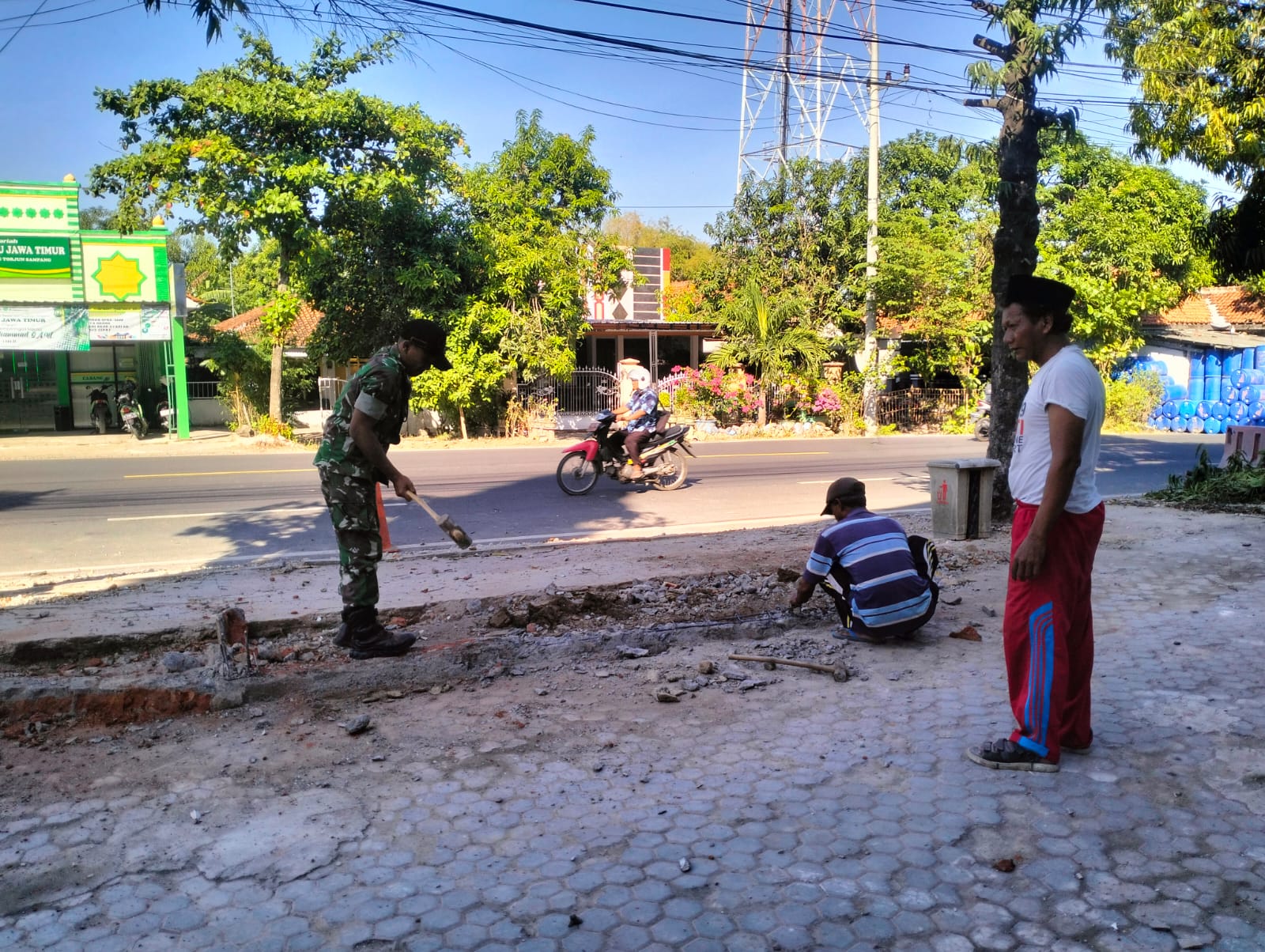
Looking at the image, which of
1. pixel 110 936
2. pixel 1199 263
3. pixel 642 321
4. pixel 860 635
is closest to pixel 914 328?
pixel 642 321

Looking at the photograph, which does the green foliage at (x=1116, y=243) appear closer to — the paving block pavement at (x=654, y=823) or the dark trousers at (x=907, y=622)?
the dark trousers at (x=907, y=622)

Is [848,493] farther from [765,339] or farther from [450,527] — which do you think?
[765,339]

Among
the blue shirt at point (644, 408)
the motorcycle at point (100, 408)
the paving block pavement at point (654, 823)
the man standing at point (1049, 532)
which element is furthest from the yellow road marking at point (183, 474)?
the man standing at point (1049, 532)

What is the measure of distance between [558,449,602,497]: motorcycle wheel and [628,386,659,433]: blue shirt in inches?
29.0

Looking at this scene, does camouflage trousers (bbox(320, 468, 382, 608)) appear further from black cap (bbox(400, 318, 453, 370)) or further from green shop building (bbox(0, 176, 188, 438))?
green shop building (bbox(0, 176, 188, 438))

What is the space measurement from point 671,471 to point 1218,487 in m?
6.64

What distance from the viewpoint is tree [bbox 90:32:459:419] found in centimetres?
1873

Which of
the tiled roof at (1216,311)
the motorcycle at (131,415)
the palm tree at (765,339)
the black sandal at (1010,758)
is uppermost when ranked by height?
the tiled roof at (1216,311)

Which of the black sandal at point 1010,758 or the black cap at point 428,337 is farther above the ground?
the black cap at point 428,337

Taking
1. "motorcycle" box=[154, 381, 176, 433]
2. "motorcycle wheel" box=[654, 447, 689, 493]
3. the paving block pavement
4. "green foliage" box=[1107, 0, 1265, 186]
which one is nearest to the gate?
"motorcycle" box=[154, 381, 176, 433]

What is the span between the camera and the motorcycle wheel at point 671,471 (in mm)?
13055

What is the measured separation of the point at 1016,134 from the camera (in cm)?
862

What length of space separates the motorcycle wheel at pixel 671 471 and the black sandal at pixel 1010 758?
31.3 feet

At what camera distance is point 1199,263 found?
97.3 ft
